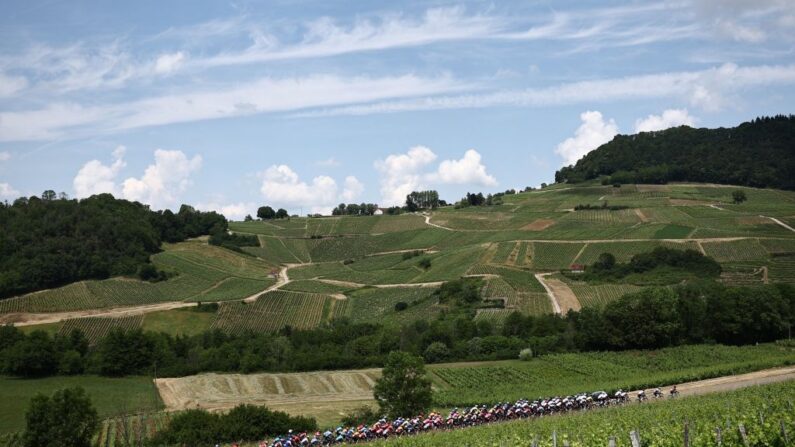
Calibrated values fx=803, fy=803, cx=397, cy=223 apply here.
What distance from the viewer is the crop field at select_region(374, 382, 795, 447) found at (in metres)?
22.8

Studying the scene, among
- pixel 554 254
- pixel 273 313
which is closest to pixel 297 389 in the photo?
pixel 273 313

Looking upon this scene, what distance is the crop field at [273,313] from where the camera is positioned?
105062 mm

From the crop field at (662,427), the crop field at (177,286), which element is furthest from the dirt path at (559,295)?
the crop field at (662,427)

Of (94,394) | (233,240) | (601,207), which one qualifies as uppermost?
(233,240)

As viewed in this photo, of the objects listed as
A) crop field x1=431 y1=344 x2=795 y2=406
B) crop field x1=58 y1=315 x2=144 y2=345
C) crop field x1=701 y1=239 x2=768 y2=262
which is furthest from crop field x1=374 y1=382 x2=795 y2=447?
crop field x1=701 y1=239 x2=768 y2=262

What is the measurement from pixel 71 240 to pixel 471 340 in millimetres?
79152

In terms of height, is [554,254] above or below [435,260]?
below

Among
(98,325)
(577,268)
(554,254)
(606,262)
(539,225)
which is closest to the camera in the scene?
(98,325)

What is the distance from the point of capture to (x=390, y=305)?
113688 millimetres

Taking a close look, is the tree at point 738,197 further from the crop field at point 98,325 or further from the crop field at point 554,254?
the crop field at point 98,325

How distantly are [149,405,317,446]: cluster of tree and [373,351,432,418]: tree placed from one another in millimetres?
5043

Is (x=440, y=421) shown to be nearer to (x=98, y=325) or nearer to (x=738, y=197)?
(x=98, y=325)

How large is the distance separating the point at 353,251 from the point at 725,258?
271 ft

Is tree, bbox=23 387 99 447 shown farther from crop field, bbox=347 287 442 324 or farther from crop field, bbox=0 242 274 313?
crop field, bbox=0 242 274 313
